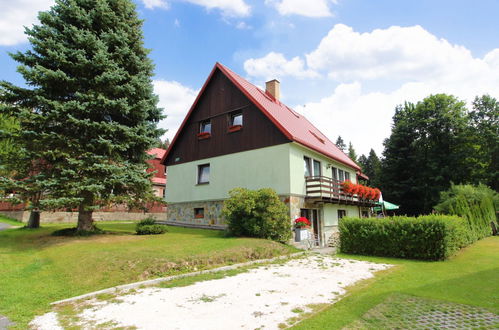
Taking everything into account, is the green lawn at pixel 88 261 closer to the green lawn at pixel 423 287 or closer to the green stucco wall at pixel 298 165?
A: the green stucco wall at pixel 298 165

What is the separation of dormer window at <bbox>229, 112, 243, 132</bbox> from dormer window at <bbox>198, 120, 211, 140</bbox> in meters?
1.85

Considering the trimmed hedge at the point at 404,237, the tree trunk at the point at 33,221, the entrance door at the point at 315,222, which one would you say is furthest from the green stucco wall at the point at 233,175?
the tree trunk at the point at 33,221

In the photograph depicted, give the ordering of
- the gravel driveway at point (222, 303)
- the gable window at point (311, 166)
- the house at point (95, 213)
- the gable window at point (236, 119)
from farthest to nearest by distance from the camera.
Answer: the house at point (95, 213) < the gable window at point (236, 119) < the gable window at point (311, 166) < the gravel driveway at point (222, 303)

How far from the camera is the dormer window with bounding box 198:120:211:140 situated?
20278mm

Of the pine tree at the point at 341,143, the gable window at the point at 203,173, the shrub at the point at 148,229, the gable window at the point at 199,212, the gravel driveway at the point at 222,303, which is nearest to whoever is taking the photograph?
the gravel driveway at the point at 222,303

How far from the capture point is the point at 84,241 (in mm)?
12188

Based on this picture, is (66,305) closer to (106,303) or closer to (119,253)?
(106,303)

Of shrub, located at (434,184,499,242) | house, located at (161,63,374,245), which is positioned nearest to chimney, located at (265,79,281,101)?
house, located at (161,63,374,245)

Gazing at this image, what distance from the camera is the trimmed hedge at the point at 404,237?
1229 centimetres

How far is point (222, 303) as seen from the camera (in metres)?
6.33

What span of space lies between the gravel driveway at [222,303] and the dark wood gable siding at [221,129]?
9371mm

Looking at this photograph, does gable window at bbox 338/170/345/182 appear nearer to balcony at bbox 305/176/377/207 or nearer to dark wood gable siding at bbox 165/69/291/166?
balcony at bbox 305/176/377/207

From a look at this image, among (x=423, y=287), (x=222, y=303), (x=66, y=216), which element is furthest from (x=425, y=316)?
(x=66, y=216)

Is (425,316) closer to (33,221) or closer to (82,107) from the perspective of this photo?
(82,107)
